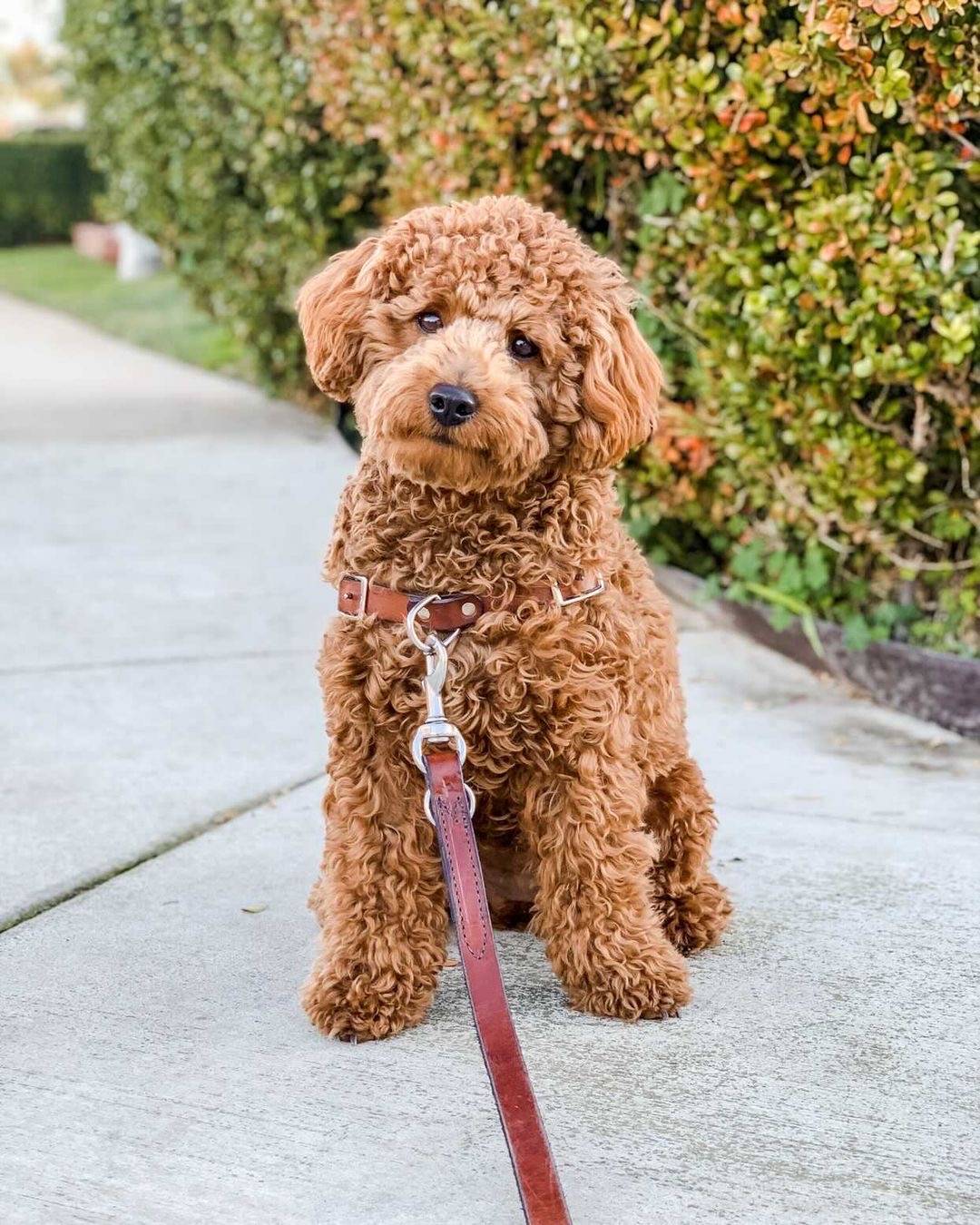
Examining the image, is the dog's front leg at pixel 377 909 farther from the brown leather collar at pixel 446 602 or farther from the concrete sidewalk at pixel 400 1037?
the brown leather collar at pixel 446 602

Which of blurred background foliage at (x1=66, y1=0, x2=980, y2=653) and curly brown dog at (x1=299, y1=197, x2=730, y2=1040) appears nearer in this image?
curly brown dog at (x1=299, y1=197, x2=730, y2=1040)

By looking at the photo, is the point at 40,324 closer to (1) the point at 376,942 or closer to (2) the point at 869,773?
(2) the point at 869,773

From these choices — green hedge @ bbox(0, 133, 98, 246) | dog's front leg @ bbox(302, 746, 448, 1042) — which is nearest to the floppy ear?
dog's front leg @ bbox(302, 746, 448, 1042)

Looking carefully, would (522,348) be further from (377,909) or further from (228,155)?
(228,155)

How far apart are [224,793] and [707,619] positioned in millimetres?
2257

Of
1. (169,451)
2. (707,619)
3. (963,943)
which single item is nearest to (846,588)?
(707,619)

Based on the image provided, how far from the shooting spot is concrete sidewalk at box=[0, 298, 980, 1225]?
2.49 meters

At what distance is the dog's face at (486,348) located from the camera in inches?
105

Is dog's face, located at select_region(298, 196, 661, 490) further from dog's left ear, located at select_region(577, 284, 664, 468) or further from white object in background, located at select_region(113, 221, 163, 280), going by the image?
white object in background, located at select_region(113, 221, 163, 280)

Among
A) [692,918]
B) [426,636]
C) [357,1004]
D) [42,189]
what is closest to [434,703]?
[426,636]

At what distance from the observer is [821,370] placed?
15.6ft

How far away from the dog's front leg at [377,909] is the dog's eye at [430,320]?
0.78 meters

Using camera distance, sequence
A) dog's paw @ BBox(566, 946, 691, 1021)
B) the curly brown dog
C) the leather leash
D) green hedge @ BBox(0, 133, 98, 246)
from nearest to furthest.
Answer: the leather leash, the curly brown dog, dog's paw @ BBox(566, 946, 691, 1021), green hedge @ BBox(0, 133, 98, 246)

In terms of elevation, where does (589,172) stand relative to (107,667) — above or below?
above
